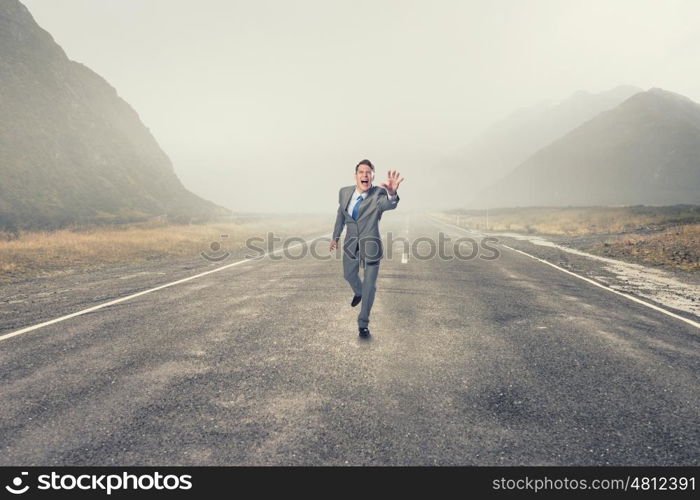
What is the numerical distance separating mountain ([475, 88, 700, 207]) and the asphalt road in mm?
115698

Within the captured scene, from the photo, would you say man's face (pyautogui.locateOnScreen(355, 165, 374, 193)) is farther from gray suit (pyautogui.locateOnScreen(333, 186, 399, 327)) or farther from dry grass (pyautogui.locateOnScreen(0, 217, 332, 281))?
dry grass (pyautogui.locateOnScreen(0, 217, 332, 281))

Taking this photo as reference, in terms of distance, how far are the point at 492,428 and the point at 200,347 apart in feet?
10.6

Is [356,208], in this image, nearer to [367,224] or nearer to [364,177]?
[367,224]

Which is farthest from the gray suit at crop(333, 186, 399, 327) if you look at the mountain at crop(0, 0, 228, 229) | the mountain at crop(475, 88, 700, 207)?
the mountain at crop(475, 88, 700, 207)

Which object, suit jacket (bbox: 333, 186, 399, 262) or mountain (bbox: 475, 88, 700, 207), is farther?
mountain (bbox: 475, 88, 700, 207)

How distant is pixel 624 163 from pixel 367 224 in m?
140

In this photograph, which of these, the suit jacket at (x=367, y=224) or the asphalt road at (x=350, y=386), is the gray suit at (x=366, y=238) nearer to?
the suit jacket at (x=367, y=224)

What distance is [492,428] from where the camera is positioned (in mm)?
2873

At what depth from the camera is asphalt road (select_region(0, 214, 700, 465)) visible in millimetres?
2617

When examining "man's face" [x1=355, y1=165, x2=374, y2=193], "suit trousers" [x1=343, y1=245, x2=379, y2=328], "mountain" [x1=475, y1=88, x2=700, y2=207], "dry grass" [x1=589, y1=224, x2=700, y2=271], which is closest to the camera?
"man's face" [x1=355, y1=165, x2=374, y2=193]

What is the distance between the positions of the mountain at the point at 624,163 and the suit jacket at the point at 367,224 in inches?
4589

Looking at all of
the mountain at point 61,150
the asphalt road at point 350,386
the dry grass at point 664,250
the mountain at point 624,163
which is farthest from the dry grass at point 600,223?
the mountain at point 624,163

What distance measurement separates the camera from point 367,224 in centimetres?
512
